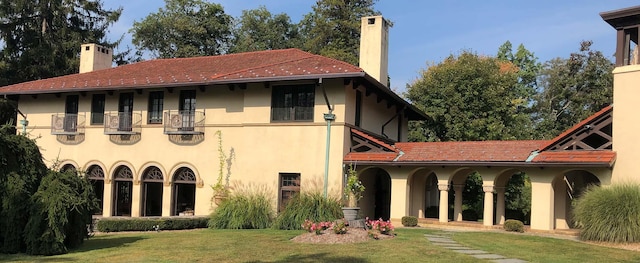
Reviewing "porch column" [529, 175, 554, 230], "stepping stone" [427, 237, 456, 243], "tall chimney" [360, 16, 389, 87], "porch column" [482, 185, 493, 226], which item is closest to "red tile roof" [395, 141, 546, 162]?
"porch column" [529, 175, 554, 230]

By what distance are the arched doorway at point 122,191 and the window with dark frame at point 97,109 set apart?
239cm

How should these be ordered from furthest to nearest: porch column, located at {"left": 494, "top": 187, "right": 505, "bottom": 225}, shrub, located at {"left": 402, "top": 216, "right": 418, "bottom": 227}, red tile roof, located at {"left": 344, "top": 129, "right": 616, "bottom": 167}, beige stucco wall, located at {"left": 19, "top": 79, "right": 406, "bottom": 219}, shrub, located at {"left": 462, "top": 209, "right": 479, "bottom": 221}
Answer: shrub, located at {"left": 462, "top": 209, "right": 479, "bottom": 221} → porch column, located at {"left": 494, "top": 187, "right": 505, "bottom": 225} → beige stucco wall, located at {"left": 19, "top": 79, "right": 406, "bottom": 219} → shrub, located at {"left": 402, "top": 216, "right": 418, "bottom": 227} → red tile roof, located at {"left": 344, "top": 129, "right": 616, "bottom": 167}

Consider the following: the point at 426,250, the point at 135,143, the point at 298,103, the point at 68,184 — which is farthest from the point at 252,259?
the point at 135,143

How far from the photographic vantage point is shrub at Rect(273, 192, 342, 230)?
17.7 metres

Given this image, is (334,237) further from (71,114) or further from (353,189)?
(71,114)

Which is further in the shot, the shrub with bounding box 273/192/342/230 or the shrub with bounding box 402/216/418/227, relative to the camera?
the shrub with bounding box 402/216/418/227

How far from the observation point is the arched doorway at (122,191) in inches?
949

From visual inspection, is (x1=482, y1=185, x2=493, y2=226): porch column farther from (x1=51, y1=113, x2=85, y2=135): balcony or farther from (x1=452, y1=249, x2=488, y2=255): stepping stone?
(x1=51, y1=113, x2=85, y2=135): balcony

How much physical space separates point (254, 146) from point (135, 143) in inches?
223

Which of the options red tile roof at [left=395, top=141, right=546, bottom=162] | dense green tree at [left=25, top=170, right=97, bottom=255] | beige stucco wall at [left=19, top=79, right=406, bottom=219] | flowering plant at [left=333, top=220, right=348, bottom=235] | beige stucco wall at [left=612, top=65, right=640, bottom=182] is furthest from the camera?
beige stucco wall at [left=19, top=79, right=406, bottom=219]

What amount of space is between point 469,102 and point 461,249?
64.7ft

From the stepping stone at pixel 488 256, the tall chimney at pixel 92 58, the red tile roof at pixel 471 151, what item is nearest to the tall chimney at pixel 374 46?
the red tile roof at pixel 471 151

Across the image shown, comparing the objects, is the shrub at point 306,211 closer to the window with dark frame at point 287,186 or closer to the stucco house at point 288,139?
the stucco house at point 288,139

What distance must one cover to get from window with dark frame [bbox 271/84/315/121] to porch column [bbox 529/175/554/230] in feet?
26.2
